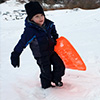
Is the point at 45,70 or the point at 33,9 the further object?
the point at 45,70

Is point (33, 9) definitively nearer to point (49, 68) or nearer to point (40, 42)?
point (40, 42)

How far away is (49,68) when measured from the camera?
6.93 feet

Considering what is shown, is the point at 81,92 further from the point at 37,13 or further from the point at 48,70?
the point at 37,13

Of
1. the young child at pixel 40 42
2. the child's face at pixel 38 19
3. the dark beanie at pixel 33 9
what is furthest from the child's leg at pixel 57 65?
the dark beanie at pixel 33 9

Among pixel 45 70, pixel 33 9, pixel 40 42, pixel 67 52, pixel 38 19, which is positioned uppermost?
pixel 33 9

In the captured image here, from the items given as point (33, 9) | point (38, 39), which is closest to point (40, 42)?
point (38, 39)

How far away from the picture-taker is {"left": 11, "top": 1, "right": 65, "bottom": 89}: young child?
1.90 m

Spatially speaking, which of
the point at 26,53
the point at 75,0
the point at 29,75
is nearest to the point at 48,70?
the point at 29,75

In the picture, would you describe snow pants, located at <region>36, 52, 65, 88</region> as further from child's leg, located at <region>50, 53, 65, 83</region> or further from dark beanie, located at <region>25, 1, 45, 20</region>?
dark beanie, located at <region>25, 1, 45, 20</region>

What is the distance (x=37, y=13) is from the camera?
74.4 inches

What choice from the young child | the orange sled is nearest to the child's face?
the young child

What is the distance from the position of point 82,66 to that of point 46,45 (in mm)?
506

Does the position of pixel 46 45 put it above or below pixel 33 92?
above

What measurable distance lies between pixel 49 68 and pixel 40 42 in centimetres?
38
